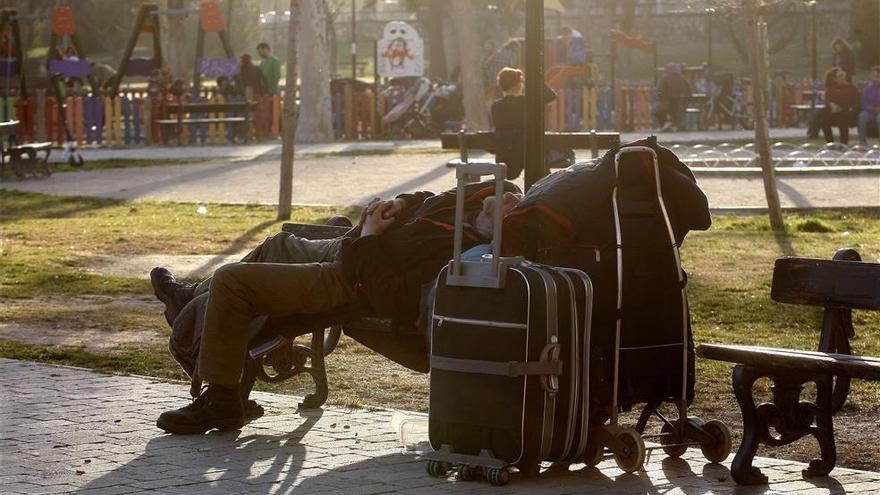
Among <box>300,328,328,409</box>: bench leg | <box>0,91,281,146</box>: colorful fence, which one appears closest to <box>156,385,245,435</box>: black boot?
<box>300,328,328,409</box>: bench leg

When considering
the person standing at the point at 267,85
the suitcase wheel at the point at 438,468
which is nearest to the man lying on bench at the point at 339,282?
the suitcase wheel at the point at 438,468

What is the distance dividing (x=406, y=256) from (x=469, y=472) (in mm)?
1084

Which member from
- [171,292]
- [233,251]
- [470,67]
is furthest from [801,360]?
[470,67]

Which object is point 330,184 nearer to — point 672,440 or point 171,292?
point 171,292

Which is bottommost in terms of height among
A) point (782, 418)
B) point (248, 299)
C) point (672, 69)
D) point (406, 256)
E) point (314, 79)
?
point (782, 418)

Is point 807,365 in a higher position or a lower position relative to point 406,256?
lower

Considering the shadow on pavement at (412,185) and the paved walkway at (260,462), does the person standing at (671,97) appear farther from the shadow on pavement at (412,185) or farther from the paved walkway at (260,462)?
the paved walkway at (260,462)

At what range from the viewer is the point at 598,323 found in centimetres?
622

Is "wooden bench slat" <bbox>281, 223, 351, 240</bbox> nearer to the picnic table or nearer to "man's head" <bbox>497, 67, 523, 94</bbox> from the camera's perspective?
the picnic table

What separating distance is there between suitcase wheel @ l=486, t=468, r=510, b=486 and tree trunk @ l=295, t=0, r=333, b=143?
26107 millimetres

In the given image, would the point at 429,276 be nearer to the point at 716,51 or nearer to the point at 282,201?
the point at 282,201

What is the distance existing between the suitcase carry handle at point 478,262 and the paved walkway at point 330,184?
11725 mm

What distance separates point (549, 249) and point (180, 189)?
49.9 ft

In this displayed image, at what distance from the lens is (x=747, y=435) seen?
20.0 feet
